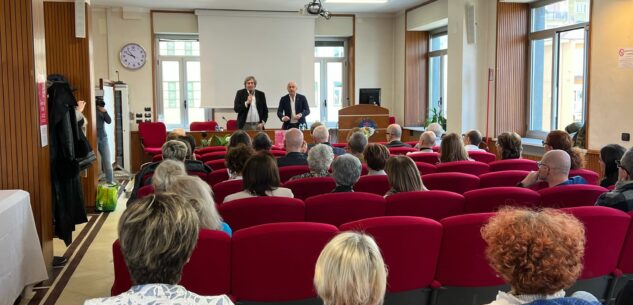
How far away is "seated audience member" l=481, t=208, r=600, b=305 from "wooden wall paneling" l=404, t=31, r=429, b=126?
11.3 metres

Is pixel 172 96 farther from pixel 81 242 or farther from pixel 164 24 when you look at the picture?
pixel 81 242

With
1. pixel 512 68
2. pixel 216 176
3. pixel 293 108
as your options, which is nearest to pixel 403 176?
pixel 216 176

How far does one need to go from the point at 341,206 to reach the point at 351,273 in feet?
5.84

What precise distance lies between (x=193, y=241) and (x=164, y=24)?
1095 cm

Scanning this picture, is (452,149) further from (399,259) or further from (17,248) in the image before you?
(17,248)

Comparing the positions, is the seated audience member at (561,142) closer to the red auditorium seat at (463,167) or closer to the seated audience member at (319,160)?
the red auditorium seat at (463,167)

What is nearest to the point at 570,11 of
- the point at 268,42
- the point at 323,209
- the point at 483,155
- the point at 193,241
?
the point at 483,155

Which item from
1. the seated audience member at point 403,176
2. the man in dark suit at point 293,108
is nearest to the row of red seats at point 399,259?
the seated audience member at point 403,176

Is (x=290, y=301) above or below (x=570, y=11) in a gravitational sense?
below

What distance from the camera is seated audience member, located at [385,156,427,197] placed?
3.76 meters

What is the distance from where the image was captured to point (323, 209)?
342 cm

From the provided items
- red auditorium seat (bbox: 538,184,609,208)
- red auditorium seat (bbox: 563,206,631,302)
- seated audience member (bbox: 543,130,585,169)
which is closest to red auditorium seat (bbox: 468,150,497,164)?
seated audience member (bbox: 543,130,585,169)

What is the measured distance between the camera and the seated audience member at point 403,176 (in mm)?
3760

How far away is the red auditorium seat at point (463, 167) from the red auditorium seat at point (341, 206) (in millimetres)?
1641
